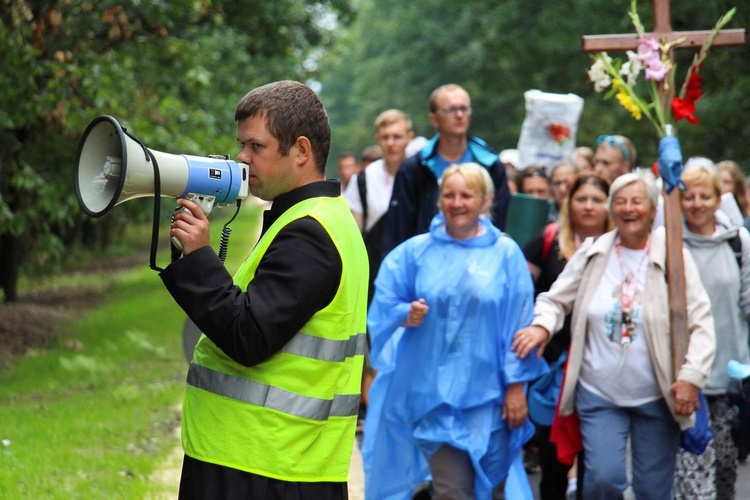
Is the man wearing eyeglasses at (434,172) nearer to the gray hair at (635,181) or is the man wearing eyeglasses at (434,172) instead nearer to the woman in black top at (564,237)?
the woman in black top at (564,237)

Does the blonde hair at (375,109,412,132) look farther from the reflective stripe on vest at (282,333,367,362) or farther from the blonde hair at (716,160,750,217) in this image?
the reflective stripe on vest at (282,333,367,362)

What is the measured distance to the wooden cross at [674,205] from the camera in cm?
594

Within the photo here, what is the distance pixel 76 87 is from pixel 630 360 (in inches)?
344

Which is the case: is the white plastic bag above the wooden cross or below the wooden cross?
above

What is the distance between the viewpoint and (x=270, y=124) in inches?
141

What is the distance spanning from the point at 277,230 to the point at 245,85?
918 inches

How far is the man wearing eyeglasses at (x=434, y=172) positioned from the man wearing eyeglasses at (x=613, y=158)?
1730mm

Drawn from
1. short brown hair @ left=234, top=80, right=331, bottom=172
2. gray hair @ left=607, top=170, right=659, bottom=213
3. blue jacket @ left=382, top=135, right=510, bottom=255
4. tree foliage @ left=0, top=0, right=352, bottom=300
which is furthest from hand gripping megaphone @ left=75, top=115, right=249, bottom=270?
tree foliage @ left=0, top=0, right=352, bottom=300

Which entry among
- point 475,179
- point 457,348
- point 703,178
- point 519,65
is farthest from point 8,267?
point 519,65

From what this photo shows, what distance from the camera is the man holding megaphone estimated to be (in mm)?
3432

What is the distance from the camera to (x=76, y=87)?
13258 mm

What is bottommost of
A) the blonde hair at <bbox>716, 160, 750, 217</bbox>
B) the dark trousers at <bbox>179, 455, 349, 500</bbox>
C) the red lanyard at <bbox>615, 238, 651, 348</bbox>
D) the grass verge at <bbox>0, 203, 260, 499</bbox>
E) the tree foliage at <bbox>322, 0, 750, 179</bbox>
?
the grass verge at <bbox>0, 203, 260, 499</bbox>

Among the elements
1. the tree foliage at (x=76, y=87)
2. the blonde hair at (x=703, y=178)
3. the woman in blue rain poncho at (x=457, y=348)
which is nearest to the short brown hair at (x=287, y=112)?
the woman in blue rain poncho at (x=457, y=348)

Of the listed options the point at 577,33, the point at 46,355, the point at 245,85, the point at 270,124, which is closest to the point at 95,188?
the point at 270,124
